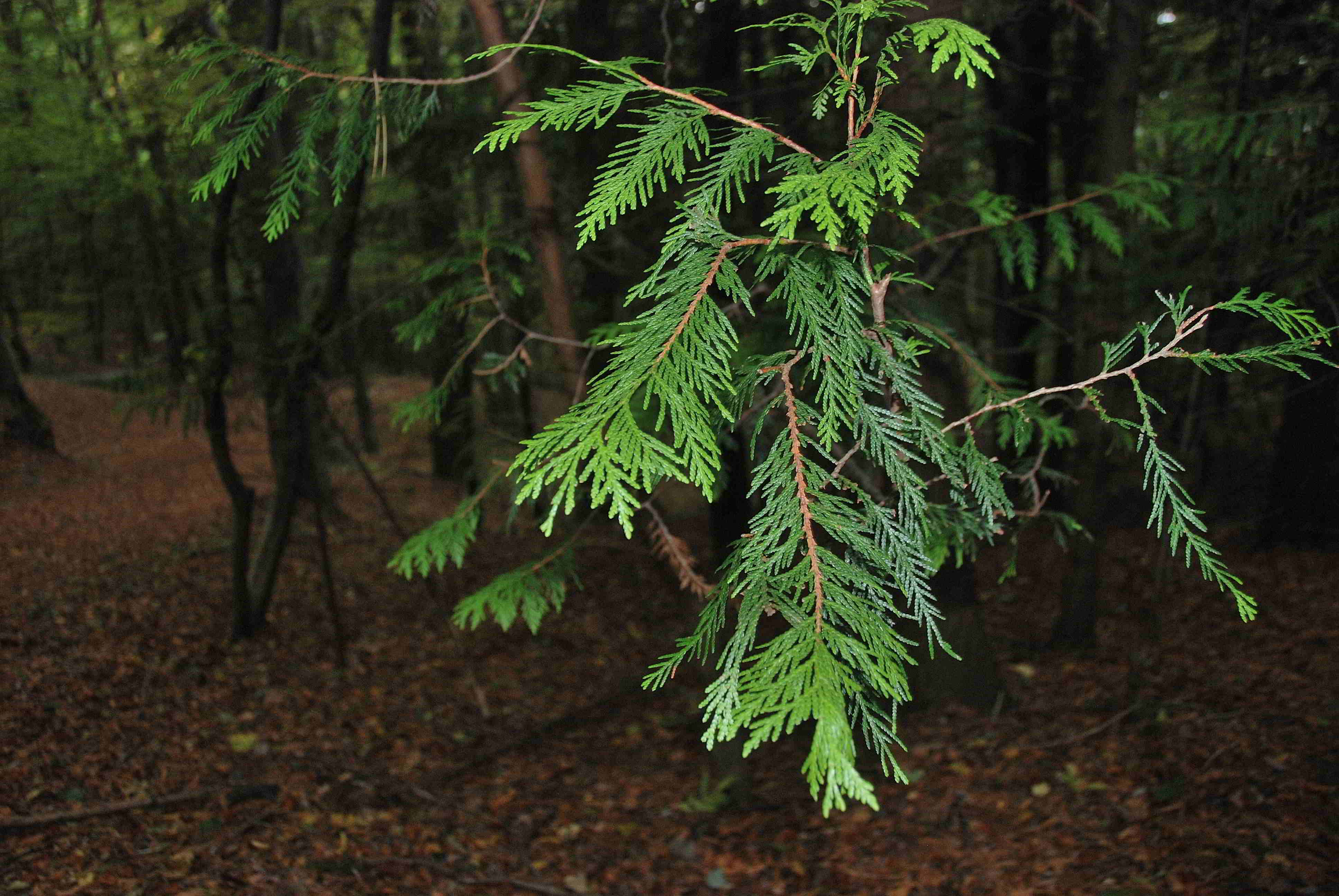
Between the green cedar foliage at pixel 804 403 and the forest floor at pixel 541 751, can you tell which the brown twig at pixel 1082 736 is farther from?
the green cedar foliage at pixel 804 403

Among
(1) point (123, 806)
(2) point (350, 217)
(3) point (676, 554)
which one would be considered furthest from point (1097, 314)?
(1) point (123, 806)

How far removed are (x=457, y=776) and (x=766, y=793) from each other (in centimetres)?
217

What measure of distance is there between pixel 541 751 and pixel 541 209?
13.5 feet

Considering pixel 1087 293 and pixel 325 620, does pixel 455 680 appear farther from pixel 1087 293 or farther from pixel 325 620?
pixel 1087 293

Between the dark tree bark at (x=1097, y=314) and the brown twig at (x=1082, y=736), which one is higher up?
the dark tree bark at (x=1097, y=314)

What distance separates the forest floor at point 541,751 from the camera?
4.13 metres

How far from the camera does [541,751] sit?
6.36 meters

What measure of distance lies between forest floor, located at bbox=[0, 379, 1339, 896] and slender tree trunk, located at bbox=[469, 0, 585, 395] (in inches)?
50.8

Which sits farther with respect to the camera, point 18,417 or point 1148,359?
point 18,417

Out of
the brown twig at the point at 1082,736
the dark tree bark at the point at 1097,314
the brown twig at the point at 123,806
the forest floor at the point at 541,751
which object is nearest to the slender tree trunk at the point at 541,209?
the forest floor at the point at 541,751

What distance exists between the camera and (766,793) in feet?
18.6

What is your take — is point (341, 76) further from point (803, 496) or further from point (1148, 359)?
point (1148, 359)

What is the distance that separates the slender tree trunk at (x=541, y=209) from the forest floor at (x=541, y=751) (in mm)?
1290

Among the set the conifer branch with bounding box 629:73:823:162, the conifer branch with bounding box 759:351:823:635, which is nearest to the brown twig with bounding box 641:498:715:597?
the conifer branch with bounding box 759:351:823:635
